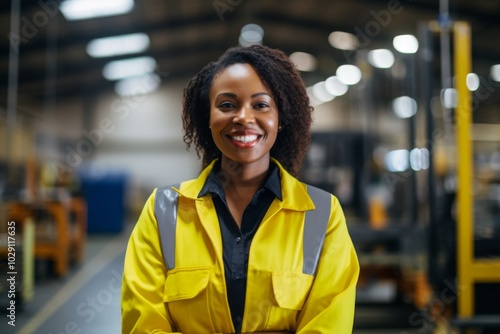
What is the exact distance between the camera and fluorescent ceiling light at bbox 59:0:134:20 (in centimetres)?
852

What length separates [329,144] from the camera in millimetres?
6637

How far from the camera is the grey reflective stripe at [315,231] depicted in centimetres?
136

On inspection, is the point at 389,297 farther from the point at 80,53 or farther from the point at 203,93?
the point at 80,53

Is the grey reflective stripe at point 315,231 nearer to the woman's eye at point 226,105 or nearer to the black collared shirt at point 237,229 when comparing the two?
the black collared shirt at point 237,229

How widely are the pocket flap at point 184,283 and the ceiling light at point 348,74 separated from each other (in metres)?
10.6

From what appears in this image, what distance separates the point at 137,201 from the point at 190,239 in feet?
50.7

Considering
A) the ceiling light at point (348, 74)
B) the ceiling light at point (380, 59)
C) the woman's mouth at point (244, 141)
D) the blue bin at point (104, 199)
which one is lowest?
the blue bin at point (104, 199)

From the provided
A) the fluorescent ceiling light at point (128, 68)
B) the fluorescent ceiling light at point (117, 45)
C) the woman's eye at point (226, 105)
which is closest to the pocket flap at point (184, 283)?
the woman's eye at point (226, 105)

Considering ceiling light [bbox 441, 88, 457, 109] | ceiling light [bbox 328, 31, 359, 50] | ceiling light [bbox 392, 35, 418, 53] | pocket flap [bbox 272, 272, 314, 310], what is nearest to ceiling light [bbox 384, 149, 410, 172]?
ceiling light [bbox 392, 35, 418, 53]

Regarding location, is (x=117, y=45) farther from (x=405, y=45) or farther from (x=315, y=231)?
(x=315, y=231)

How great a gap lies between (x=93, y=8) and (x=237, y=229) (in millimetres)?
8248

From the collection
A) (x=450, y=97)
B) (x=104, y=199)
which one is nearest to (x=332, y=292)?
(x=450, y=97)

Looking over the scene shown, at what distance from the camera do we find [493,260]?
3629 millimetres

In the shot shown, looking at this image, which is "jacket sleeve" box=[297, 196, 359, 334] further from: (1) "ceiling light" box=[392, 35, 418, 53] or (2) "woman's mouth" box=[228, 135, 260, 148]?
(1) "ceiling light" box=[392, 35, 418, 53]
